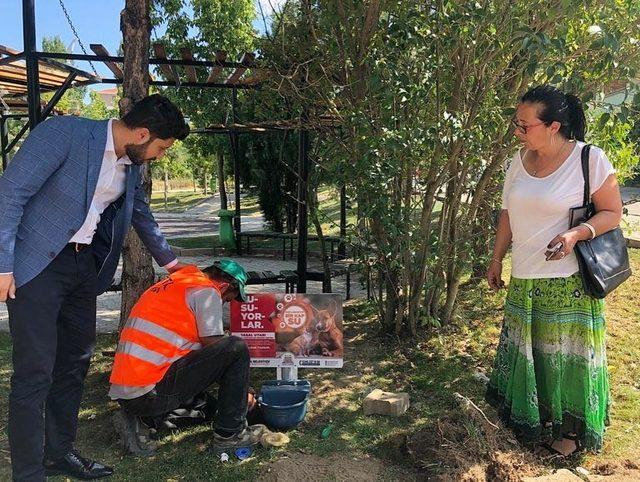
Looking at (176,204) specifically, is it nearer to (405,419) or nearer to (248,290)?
(248,290)

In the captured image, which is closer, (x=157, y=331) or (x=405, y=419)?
(x=157, y=331)

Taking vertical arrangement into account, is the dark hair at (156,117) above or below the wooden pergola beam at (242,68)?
below

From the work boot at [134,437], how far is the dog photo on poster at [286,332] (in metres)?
0.92

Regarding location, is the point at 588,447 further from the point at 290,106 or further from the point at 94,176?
the point at 290,106

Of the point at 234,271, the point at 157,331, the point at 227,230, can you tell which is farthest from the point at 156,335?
the point at 227,230

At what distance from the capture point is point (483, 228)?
16.5 feet

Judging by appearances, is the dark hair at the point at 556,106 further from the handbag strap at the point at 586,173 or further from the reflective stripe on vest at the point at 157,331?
the reflective stripe on vest at the point at 157,331

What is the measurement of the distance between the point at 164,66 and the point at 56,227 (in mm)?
4042

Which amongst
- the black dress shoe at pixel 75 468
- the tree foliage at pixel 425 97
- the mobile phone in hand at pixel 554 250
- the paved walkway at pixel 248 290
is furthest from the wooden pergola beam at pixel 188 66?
the mobile phone in hand at pixel 554 250

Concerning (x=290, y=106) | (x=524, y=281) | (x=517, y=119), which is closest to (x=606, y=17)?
(x=517, y=119)

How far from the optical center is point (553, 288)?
9.43ft

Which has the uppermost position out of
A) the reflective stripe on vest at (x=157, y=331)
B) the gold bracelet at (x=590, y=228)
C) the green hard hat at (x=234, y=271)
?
the gold bracelet at (x=590, y=228)

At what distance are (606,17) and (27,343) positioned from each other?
11.5 ft

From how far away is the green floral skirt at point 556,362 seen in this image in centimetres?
285
